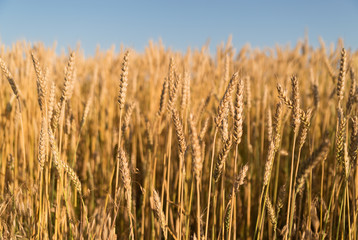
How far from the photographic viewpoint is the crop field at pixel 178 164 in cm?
84

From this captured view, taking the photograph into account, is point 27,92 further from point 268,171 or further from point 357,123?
point 357,123

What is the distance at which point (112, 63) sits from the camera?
3430 mm

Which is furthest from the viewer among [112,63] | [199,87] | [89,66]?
[89,66]

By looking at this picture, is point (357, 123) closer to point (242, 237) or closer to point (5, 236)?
point (242, 237)

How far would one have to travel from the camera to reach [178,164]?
169 centimetres

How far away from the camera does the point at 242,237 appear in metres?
1.38

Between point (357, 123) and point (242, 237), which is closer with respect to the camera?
point (357, 123)

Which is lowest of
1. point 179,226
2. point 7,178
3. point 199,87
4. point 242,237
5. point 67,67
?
point 242,237

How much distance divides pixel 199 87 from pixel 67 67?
1.57 meters

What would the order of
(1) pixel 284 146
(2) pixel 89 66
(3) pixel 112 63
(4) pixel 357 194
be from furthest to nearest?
(2) pixel 89 66
(3) pixel 112 63
(1) pixel 284 146
(4) pixel 357 194

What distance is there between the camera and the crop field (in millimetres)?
844

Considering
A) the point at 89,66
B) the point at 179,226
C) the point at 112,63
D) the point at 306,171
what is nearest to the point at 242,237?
the point at 179,226

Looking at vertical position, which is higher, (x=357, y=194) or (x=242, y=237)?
(x=357, y=194)

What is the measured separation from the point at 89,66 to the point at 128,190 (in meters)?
4.06
